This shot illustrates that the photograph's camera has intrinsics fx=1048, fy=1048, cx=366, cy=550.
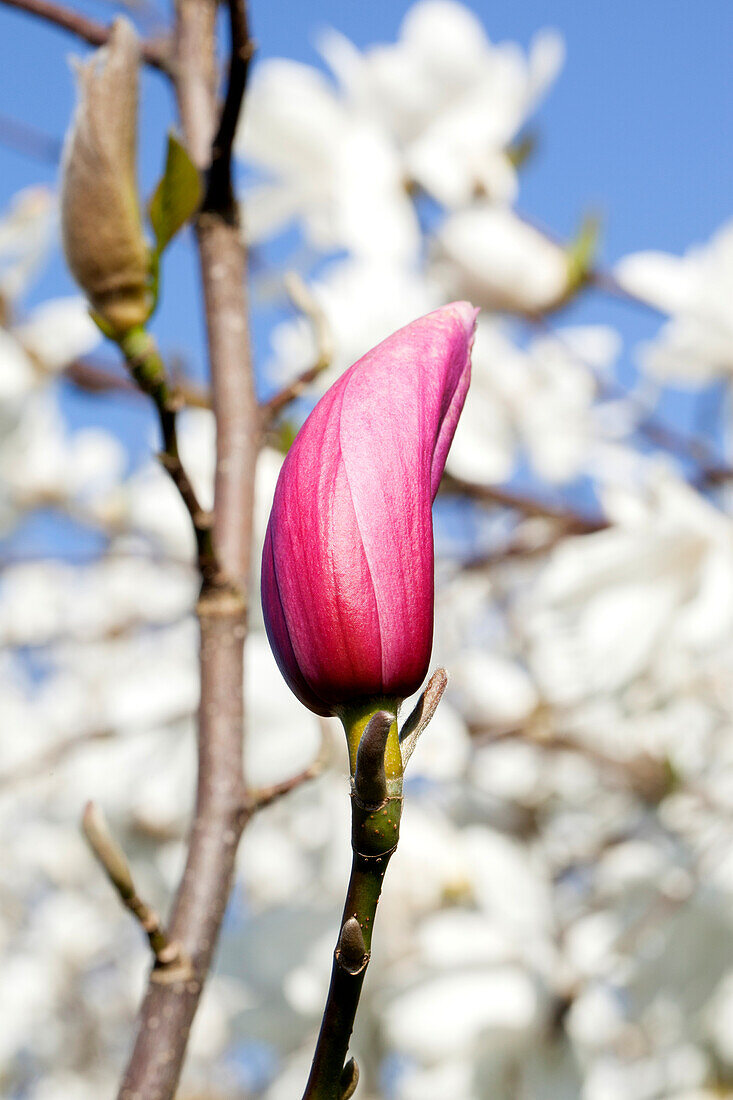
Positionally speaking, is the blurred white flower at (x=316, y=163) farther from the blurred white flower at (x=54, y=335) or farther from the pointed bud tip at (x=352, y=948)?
the pointed bud tip at (x=352, y=948)

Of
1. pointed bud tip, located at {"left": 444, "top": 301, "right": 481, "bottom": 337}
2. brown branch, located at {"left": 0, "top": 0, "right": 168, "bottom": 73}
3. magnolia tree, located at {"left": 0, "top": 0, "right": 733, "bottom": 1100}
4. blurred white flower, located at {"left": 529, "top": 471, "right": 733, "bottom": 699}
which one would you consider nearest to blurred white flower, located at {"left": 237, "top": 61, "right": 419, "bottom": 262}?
magnolia tree, located at {"left": 0, "top": 0, "right": 733, "bottom": 1100}

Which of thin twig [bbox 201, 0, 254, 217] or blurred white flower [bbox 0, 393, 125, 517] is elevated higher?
thin twig [bbox 201, 0, 254, 217]

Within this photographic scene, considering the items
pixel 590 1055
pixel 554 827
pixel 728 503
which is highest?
pixel 728 503

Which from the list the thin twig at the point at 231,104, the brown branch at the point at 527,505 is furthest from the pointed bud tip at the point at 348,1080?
the brown branch at the point at 527,505

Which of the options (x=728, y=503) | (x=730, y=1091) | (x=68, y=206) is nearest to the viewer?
(x=68, y=206)

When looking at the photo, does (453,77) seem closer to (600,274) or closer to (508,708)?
(600,274)

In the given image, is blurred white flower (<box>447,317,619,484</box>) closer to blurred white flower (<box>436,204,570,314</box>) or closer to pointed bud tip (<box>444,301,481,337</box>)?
blurred white flower (<box>436,204,570,314</box>)

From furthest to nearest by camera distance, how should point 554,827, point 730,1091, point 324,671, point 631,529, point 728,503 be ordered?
point 554,827 → point 728,503 → point 730,1091 → point 631,529 → point 324,671

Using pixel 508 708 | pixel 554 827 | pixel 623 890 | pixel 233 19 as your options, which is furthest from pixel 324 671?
pixel 554 827
